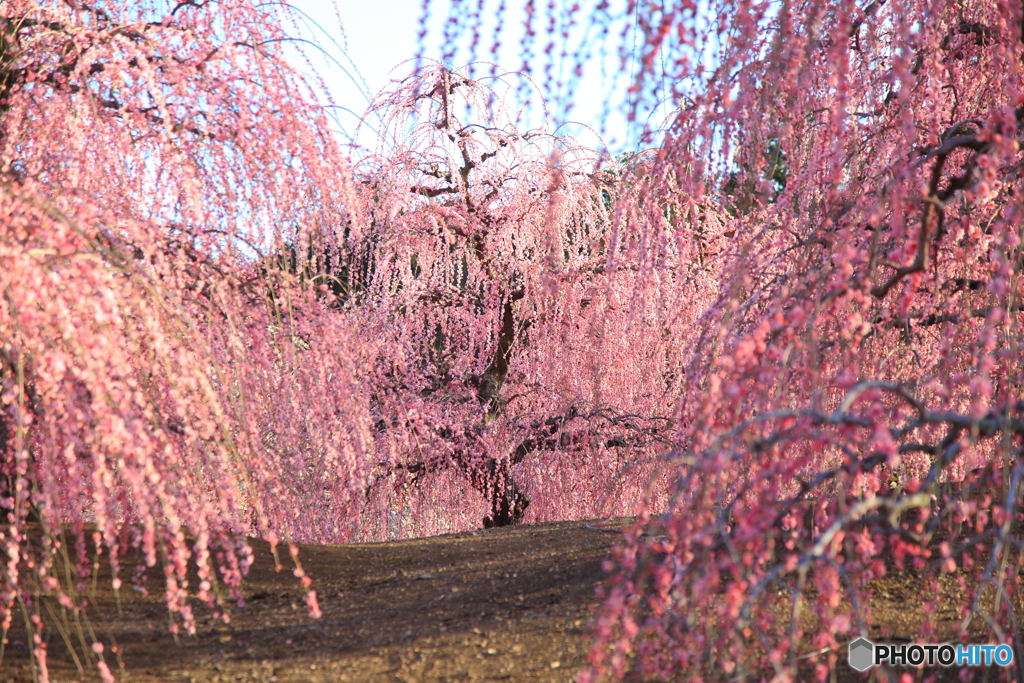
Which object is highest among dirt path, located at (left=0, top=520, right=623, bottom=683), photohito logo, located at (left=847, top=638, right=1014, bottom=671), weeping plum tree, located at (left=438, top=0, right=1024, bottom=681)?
weeping plum tree, located at (left=438, top=0, right=1024, bottom=681)

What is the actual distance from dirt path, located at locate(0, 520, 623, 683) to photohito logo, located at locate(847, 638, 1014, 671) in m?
1.06

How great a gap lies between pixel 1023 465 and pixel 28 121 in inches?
161

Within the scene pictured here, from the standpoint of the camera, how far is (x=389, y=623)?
449 centimetres

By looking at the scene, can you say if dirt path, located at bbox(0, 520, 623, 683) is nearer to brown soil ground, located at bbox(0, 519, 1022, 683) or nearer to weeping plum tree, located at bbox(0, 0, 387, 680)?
brown soil ground, located at bbox(0, 519, 1022, 683)

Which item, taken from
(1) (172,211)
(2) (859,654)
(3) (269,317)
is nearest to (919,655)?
(2) (859,654)

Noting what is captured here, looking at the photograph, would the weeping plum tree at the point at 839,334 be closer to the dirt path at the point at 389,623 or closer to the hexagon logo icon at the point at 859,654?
the hexagon logo icon at the point at 859,654

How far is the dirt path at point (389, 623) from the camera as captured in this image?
387cm

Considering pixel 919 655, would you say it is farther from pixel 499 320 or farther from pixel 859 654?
pixel 499 320

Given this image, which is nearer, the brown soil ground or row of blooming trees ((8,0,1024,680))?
row of blooming trees ((8,0,1024,680))

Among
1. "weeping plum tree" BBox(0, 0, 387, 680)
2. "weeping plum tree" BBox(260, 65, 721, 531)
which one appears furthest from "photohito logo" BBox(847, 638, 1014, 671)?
"weeping plum tree" BBox(260, 65, 721, 531)

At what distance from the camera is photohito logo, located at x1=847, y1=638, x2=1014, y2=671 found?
3.38 m

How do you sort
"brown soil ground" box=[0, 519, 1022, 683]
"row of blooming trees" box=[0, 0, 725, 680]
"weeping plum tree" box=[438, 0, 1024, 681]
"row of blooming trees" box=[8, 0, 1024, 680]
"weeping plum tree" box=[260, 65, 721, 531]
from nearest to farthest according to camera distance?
"weeping plum tree" box=[438, 0, 1024, 681] → "row of blooming trees" box=[8, 0, 1024, 680] → "row of blooming trees" box=[0, 0, 725, 680] → "brown soil ground" box=[0, 519, 1022, 683] → "weeping plum tree" box=[260, 65, 721, 531]

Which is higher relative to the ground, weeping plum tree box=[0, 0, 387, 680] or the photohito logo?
weeping plum tree box=[0, 0, 387, 680]

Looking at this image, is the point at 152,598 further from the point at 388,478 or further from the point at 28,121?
the point at 388,478
